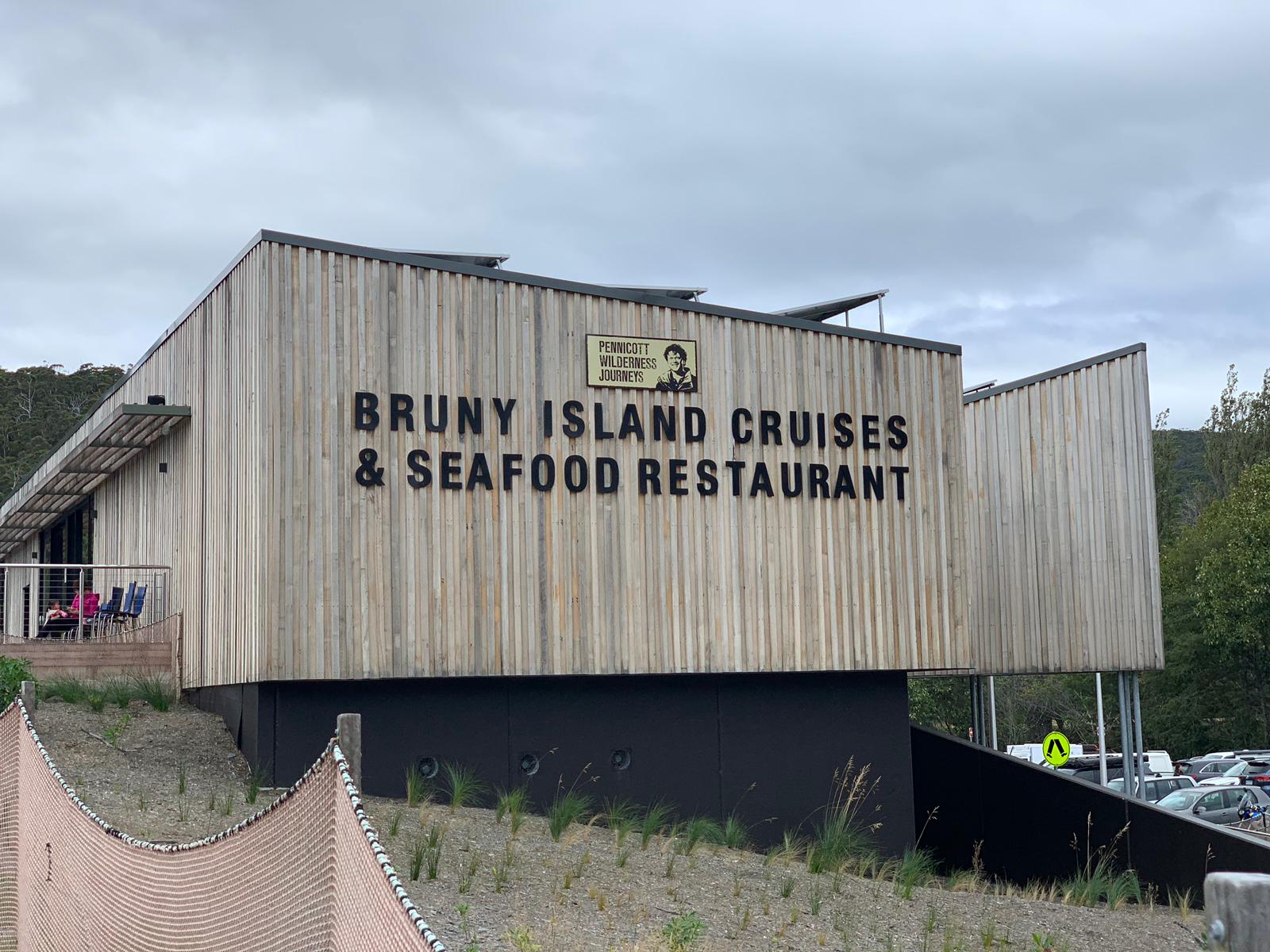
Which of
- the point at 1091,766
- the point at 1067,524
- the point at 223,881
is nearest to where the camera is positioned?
the point at 223,881

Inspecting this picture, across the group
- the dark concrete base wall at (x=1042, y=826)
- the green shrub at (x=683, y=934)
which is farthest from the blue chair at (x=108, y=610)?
the green shrub at (x=683, y=934)

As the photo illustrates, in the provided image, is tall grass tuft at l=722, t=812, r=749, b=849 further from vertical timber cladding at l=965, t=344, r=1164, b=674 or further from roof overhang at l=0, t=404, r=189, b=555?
roof overhang at l=0, t=404, r=189, b=555

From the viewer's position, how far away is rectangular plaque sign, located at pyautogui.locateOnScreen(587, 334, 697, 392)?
56.3 ft

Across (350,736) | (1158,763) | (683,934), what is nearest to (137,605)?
(683,934)

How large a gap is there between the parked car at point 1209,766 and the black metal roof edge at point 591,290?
2554cm

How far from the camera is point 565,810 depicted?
48.2 ft

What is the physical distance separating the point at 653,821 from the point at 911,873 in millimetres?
2773

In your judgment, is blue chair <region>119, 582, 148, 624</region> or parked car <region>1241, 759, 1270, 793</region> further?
parked car <region>1241, 759, 1270, 793</region>

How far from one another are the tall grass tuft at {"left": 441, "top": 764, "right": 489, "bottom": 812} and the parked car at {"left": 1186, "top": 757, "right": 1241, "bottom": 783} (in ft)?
94.5

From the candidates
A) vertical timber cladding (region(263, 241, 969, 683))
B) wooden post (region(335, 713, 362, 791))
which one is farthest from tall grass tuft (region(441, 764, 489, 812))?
wooden post (region(335, 713, 362, 791))

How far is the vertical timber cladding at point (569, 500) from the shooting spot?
15.6m

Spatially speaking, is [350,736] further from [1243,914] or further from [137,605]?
[137,605]

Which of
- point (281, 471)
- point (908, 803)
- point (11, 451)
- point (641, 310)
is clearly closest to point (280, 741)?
point (281, 471)

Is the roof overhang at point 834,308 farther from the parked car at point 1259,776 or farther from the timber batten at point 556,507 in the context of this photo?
the parked car at point 1259,776
